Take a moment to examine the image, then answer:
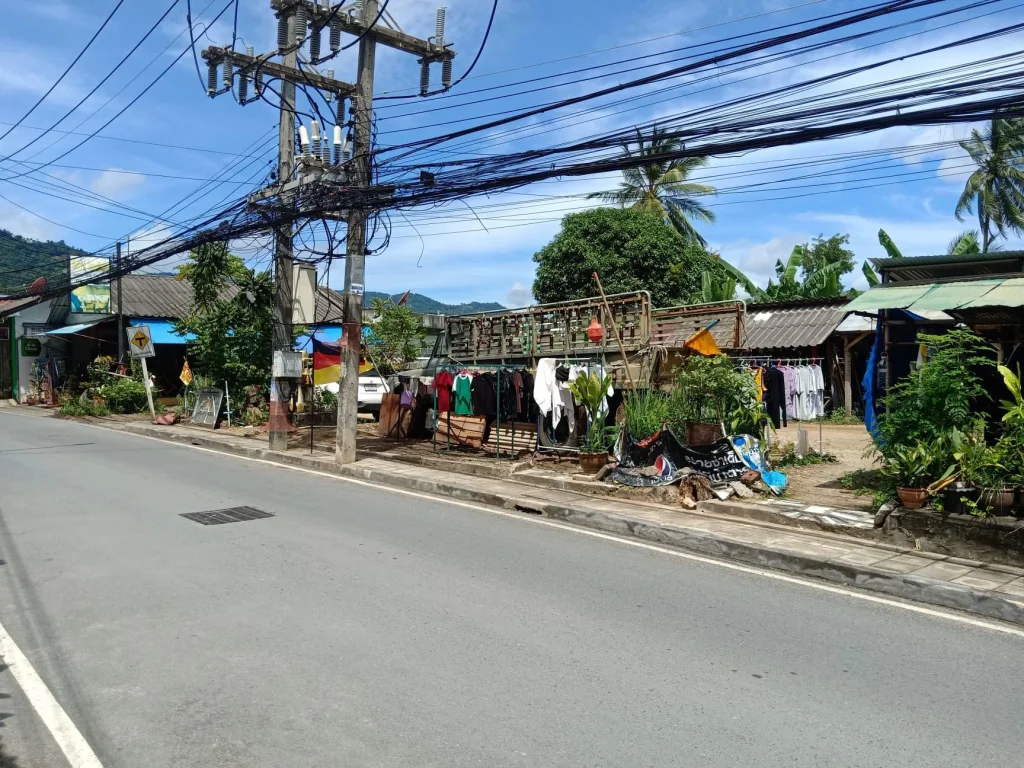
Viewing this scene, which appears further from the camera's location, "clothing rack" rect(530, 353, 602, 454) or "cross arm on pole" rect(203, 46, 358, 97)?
"cross arm on pole" rect(203, 46, 358, 97)

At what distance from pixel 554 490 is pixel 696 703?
25.0 ft

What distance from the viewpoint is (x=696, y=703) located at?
4367mm

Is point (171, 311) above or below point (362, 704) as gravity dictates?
above

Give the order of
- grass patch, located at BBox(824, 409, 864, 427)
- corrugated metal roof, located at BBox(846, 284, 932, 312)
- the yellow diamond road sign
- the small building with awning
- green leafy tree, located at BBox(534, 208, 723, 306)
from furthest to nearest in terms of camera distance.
Result: 1. green leafy tree, located at BBox(534, 208, 723, 306)
2. the yellow diamond road sign
3. grass patch, located at BBox(824, 409, 864, 427)
4. corrugated metal roof, located at BBox(846, 284, 932, 312)
5. the small building with awning

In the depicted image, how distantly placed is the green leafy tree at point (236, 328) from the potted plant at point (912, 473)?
17776 mm

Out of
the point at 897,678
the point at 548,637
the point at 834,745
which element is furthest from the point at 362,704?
the point at 897,678

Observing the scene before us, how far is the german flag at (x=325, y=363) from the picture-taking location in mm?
18109

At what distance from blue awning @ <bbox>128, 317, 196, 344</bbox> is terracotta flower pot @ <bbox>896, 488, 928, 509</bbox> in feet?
89.3

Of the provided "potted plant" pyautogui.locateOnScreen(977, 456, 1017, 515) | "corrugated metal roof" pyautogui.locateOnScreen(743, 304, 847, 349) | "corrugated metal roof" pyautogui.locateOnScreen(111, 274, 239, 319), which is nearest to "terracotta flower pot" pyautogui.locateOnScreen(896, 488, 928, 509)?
"potted plant" pyautogui.locateOnScreen(977, 456, 1017, 515)

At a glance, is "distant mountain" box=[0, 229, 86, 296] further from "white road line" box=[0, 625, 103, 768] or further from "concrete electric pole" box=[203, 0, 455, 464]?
"white road line" box=[0, 625, 103, 768]

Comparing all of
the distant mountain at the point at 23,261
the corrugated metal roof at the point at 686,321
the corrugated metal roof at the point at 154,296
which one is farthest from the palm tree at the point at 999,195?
the distant mountain at the point at 23,261

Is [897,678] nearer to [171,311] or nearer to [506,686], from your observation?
[506,686]

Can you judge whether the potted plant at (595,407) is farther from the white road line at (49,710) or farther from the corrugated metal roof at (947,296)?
the white road line at (49,710)

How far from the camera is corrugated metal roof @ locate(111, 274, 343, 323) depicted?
104ft
